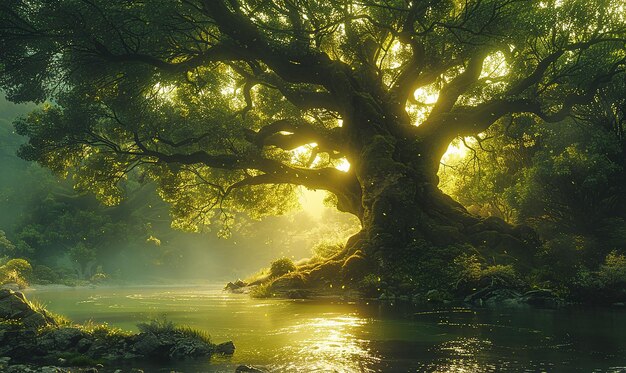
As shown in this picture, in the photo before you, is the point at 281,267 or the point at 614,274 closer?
the point at 614,274

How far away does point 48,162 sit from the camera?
30.0 m

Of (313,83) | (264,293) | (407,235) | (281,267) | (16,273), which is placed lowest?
(264,293)

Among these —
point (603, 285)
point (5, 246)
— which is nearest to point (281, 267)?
point (603, 285)

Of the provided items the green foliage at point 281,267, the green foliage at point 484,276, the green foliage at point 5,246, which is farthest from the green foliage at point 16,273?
the green foliage at point 484,276

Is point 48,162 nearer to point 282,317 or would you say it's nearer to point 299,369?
point 282,317

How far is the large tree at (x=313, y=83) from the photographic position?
21.5 metres

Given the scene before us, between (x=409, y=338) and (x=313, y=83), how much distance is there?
62.8 feet

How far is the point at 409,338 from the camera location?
1246 cm

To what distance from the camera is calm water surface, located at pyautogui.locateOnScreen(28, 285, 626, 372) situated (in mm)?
9438

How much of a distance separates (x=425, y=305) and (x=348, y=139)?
469 inches

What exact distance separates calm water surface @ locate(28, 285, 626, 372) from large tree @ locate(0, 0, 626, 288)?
8.62 metres

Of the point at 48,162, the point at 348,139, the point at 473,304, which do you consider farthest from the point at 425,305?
the point at 48,162

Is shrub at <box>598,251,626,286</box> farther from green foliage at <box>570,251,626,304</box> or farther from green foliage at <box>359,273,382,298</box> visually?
green foliage at <box>359,273,382,298</box>

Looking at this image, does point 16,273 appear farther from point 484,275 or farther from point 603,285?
point 603,285
